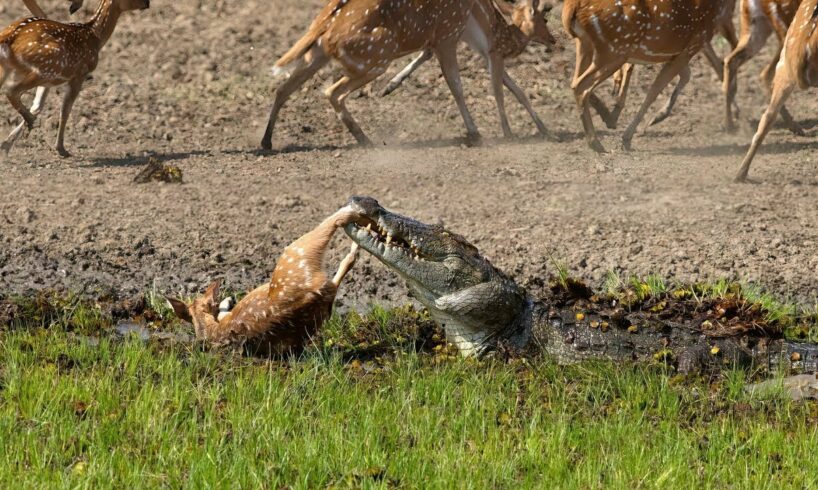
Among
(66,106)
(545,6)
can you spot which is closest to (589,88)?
(545,6)

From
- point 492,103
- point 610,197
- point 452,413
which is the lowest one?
point 492,103

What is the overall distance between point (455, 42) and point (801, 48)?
3.17 m

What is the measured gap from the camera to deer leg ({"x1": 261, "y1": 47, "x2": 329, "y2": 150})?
40.4 ft

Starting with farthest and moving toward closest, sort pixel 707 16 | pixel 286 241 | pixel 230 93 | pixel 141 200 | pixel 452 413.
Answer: pixel 230 93 → pixel 707 16 → pixel 141 200 → pixel 286 241 → pixel 452 413

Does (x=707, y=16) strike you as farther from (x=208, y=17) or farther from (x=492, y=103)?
(x=208, y=17)

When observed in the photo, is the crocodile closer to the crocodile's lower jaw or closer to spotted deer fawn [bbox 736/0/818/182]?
the crocodile's lower jaw

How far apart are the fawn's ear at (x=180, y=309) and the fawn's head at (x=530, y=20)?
6772mm

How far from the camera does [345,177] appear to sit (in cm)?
1115

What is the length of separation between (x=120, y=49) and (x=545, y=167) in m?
4.93

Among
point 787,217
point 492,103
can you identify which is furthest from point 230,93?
point 787,217

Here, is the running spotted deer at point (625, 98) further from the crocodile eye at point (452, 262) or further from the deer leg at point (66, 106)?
the crocodile eye at point (452, 262)

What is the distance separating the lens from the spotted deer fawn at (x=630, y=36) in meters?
12.2

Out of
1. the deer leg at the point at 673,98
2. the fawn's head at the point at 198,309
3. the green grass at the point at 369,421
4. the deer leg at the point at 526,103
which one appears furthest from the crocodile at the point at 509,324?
the deer leg at the point at 673,98

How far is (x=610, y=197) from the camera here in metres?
10.5
